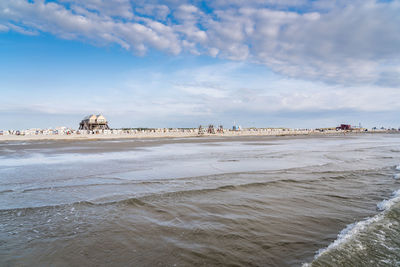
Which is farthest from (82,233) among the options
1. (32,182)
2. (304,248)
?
(32,182)

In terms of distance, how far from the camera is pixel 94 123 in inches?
2532

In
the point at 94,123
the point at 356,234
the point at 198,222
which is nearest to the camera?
the point at 356,234

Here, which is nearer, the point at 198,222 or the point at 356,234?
the point at 356,234

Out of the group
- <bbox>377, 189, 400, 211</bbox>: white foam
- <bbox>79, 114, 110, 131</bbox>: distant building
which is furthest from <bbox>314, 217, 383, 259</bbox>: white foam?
<bbox>79, 114, 110, 131</bbox>: distant building

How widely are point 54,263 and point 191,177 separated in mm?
5168

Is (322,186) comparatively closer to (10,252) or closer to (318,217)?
(318,217)

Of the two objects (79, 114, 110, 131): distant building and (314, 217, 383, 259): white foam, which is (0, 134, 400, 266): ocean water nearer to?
(314, 217, 383, 259): white foam

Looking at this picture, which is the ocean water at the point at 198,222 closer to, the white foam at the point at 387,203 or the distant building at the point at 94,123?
the white foam at the point at 387,203

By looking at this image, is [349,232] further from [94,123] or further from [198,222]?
[94,123]

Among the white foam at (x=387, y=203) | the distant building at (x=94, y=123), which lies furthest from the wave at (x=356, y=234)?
the distant building at (x=94, y=123)

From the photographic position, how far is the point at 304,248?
3.11 metres

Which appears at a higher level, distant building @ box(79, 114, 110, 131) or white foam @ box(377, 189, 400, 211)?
distant building @ box(79, 114, 110, 131)

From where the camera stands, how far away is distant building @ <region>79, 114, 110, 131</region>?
64.2m

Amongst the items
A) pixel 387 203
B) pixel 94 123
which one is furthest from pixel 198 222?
pixel 94 123
